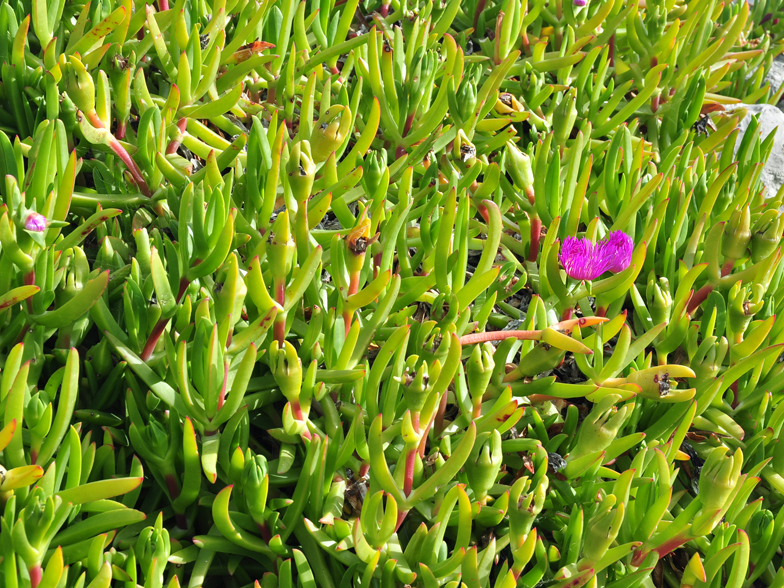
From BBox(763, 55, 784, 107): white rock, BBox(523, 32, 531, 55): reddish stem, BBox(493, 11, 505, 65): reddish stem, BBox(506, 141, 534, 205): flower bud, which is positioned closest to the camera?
BBox(506, 141, 534, 205): flower bud

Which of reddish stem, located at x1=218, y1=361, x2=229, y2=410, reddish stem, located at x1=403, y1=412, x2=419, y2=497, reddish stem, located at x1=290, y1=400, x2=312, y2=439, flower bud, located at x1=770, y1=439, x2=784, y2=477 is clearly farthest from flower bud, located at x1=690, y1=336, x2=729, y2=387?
reddish stem, located at x1=218, y1=361, x2=229, y2=410

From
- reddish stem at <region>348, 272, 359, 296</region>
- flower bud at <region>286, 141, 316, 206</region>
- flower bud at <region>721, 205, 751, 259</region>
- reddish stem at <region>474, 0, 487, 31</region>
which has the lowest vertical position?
reddish stem at <region>348, 272, 359, 296</region>

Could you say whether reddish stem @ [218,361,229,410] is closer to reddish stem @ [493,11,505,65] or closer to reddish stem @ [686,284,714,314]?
reddish stem @ [686,284,714,314]

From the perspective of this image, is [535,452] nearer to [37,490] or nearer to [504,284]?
[504,284]

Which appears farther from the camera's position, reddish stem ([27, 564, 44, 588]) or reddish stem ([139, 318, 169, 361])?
reddish stem ([139, 318, 169, 361])

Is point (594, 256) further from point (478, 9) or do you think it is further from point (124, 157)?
point (478, 9)

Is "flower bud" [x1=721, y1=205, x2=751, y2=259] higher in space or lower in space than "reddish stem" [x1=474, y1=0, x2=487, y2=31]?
lower

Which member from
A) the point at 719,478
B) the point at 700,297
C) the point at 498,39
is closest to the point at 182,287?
the point at 719,478
